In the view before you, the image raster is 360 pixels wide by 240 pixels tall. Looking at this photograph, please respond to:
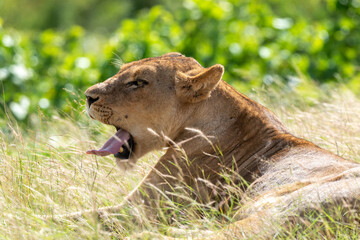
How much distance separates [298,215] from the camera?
4.18m

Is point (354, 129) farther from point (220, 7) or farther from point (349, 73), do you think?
point (220, 7)

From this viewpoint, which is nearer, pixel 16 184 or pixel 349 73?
pixel 16 184

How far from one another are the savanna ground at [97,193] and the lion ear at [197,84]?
81 cm

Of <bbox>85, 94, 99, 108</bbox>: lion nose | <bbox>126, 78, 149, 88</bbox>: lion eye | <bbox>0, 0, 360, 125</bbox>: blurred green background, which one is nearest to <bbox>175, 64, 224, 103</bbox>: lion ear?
<bbox>126, 78, 149, 88</bbox>: lion eye

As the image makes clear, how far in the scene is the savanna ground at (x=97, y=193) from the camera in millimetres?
4234

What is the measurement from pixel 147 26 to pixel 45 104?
2.66 metres

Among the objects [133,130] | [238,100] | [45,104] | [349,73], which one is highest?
[238,100]

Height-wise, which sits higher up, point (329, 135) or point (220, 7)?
point (329, 135)

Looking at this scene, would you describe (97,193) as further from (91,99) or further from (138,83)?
(138,83)

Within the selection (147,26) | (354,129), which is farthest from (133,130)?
(147,26)

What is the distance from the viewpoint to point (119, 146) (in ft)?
18.4

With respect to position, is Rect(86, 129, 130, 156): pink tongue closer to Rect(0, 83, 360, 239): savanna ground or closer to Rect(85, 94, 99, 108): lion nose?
Rect(0, 83, 360, 239): savanna ground

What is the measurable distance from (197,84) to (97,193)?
1.23 m

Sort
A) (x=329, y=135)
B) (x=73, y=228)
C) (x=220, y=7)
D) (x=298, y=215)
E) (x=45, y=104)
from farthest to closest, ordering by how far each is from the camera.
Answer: (x=220, y=7) → (x=45, y=104) → (x=329, y=135) → (x=73, y=228) → (x=298, y=215)
